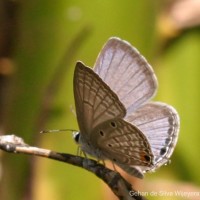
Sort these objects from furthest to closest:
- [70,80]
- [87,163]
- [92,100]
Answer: [70,80], [92,100], [87,163]

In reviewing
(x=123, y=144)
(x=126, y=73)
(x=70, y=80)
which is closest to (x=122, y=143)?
(x=123, y=144)

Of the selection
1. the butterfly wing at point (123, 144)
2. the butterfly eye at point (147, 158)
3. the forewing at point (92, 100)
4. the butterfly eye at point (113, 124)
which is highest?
the forewing at point (92, 100)

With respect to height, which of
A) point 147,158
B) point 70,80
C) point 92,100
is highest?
point 70,80

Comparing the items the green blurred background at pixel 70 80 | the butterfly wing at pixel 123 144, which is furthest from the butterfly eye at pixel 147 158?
the green blurred background at pixel 70 80

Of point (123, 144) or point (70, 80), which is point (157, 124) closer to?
point (123, 144)

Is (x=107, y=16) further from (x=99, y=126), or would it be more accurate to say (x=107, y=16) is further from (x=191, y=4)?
(x=99, y=126)

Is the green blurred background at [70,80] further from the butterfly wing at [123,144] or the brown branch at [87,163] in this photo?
the brown branch at [87,163]

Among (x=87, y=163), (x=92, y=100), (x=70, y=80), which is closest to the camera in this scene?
(x=87, y=163)
